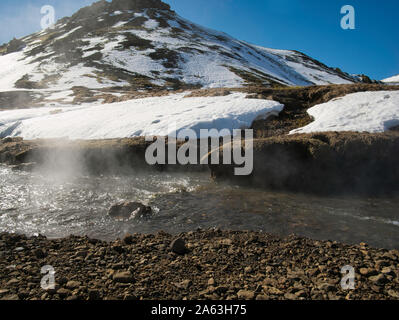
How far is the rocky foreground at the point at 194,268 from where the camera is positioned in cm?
390

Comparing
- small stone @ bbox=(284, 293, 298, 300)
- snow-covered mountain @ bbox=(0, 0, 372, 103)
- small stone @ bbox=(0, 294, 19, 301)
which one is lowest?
small stone @ bbox=(284, 293, 298, 300)

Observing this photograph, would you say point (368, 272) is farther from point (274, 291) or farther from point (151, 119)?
point (151, 119)

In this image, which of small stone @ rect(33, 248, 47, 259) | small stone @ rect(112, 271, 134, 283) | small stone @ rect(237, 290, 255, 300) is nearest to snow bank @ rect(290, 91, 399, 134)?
small stone @ rect(237, 290, 255, 300)

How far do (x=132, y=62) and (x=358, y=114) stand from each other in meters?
70.0

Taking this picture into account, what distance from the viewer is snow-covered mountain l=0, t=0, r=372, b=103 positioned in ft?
188

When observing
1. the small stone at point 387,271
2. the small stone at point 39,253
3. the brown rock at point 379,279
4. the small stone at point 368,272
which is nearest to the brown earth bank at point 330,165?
the small stone at point 387,271

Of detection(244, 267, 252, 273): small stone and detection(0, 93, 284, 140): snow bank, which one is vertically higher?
detection(0, 93, 284, 140): snow bank

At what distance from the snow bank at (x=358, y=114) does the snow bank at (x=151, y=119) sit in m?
3.37

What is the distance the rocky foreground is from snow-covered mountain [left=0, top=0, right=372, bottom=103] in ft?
113

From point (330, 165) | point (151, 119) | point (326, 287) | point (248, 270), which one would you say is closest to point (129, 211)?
point (248, 270)

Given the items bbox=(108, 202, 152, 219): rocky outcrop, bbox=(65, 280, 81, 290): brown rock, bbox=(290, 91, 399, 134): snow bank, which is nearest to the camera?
bbox=(65, 280, 81, 290): brown rock

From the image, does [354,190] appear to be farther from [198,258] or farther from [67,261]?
[67,261]

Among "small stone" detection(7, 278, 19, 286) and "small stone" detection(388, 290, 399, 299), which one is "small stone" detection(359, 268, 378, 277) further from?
"small stone" detection(7, 278, 19, 286)

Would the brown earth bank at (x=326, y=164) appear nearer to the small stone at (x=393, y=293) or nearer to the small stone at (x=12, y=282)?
the small stone at (x=393, y=293)
